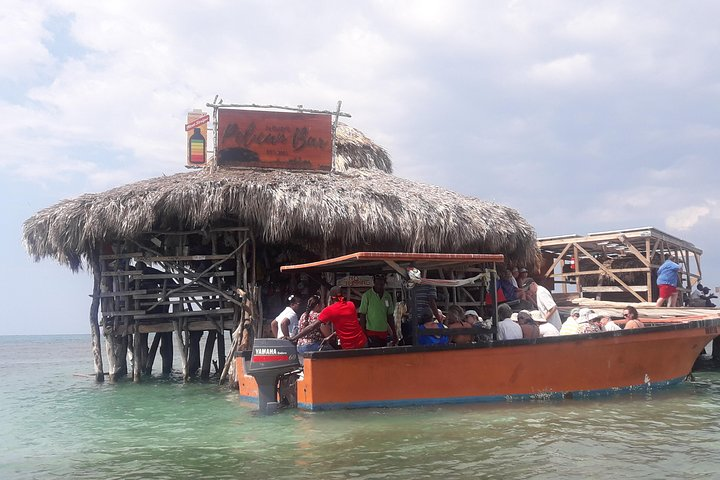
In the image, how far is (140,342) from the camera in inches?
543

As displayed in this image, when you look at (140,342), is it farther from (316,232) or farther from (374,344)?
(374,344)

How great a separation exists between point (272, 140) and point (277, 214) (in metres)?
2.92

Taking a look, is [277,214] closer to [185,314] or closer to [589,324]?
[185,314]

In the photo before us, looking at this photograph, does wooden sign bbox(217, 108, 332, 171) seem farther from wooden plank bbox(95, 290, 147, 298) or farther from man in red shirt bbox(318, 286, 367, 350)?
man in red shirt bbox(318, 286, 367, 350)

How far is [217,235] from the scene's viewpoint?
13.2 metres

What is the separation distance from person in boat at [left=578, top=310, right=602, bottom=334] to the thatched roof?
348 cm

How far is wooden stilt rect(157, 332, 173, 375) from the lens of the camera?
15062 mm

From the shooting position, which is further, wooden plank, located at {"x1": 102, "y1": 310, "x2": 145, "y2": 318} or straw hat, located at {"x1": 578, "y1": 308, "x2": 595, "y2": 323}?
wooden plank, located at {"x1": 102, "y1": 310, "x2": 145, "y2": 318}

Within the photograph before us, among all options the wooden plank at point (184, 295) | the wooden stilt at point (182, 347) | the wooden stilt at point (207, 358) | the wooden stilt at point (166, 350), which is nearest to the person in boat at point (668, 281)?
the wooden plank at point (184, 295)

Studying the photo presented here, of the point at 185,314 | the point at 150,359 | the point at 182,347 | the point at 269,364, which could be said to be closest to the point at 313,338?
the point at 269,364

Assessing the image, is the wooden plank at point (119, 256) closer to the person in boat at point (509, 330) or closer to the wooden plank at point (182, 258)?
the wooden plank at point (182, 258)

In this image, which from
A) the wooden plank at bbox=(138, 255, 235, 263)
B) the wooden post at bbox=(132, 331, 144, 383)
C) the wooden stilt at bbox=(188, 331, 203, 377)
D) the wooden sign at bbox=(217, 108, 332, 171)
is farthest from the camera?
the wooden sign at bbox=(217, 108, 332, 171)

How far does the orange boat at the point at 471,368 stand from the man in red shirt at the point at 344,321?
0.47 metres

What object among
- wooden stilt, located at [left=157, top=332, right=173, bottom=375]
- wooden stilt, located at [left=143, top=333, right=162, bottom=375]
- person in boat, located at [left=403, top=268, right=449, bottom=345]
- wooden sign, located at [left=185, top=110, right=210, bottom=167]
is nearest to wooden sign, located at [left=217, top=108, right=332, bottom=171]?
wooden stilt, located at [left=157, top=332, right=173, bottom=375]
